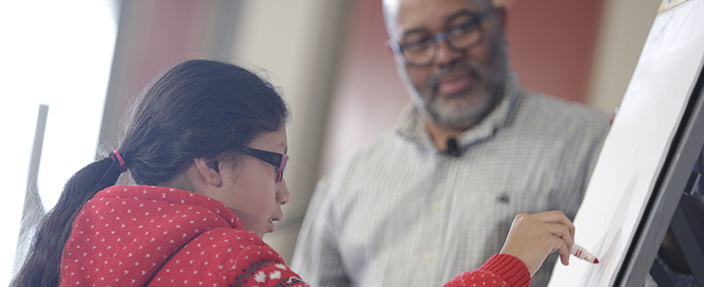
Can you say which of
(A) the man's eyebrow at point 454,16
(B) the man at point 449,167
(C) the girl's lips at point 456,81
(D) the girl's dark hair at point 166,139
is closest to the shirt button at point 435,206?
(B) the man at point 449,167

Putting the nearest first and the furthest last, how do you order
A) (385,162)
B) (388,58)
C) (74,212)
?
(74,212)
(385,162)
(388,58)

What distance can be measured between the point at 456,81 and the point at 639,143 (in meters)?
0.59

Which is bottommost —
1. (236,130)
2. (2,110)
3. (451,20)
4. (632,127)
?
(2,110)

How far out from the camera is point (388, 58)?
2.13 metres

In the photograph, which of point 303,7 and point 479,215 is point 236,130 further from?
point 303,7

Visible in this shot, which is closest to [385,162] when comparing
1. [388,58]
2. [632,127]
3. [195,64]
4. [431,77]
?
[431,77]

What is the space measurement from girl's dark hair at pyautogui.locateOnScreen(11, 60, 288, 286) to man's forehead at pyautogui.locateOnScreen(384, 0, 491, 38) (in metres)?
0.65

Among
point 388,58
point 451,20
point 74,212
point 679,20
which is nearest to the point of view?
point 74,212

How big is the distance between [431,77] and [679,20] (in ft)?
1.88

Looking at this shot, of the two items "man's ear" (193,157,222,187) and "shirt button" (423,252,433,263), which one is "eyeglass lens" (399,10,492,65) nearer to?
"shirt button" (423,252,433,263)

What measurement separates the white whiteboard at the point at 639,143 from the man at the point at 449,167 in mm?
175

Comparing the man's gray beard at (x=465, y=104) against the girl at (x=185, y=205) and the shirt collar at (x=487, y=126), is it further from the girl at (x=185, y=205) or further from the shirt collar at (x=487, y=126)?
the girl at (x=185, y=205)

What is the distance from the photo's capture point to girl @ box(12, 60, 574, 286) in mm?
462

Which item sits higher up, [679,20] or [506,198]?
[679,20]
